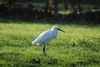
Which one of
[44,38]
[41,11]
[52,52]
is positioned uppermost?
[44,38]

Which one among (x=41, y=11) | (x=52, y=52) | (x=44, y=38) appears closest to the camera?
(x=44, y=38)

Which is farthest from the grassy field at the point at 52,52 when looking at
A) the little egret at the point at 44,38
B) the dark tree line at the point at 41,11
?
the dark tree line at the point at 41,11

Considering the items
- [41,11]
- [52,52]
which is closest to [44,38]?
[52,52]

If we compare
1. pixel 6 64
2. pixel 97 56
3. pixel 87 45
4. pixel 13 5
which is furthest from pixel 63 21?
pixel 6 64

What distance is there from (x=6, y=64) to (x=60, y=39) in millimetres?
5887

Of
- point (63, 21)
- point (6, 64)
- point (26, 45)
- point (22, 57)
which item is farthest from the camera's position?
point (63, 21)

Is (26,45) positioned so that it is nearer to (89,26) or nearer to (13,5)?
(89,26)

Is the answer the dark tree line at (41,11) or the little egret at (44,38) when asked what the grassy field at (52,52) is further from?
the dark tree line at (41,11)

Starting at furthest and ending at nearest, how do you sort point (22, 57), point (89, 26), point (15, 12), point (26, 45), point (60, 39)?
point (15, 12) < point (89, 26) < point (60, 39) < point (26, 45) < point (22, 57)

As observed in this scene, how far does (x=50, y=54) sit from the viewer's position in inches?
436

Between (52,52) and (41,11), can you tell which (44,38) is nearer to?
(52,52)

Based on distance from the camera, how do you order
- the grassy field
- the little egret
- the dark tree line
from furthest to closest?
the dark tree line
the little egret
the grassy field

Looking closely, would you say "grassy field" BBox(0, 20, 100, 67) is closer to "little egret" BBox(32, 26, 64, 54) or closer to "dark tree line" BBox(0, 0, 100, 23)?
"little egret" BBox(32, 26, 64, 54)

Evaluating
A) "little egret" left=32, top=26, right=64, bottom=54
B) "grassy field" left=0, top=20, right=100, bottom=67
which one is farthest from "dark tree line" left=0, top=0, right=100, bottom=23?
"little egret" left=32, top=26, right=64, bottom=54
